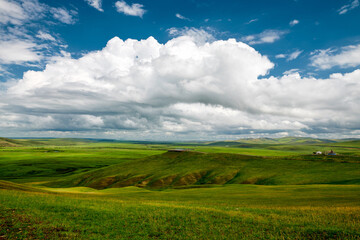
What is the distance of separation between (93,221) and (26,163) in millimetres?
224160

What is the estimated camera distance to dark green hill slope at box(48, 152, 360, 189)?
9179 centimetres

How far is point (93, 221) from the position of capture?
934 inches

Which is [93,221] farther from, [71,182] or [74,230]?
[71,182]

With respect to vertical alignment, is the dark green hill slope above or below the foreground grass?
below

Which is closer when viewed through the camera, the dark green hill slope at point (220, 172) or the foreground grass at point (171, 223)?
the foreground grass at point (171, 223)

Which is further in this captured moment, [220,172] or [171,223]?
[220,172]

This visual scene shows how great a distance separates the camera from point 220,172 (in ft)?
383

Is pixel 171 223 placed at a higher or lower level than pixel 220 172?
higher

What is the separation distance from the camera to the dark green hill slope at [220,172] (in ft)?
301

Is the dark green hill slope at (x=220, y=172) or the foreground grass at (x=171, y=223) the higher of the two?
the foreground grass at (x=171, y=223)

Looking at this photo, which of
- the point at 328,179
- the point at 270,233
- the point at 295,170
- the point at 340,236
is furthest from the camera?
the point at 295,170

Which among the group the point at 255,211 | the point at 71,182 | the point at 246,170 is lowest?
the point at 71,182

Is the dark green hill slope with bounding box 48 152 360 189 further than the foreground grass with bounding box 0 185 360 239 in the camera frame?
Yes

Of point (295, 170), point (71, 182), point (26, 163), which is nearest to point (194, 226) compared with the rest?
point (295, 170)
